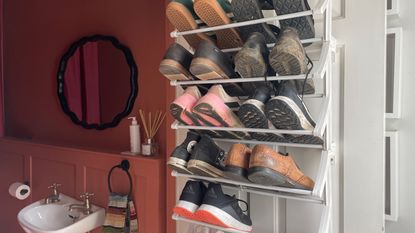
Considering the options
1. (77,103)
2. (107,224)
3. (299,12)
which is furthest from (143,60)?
(299,12)

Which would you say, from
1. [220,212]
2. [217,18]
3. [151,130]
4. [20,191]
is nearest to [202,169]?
[220,212]

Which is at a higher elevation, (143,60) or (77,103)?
(143,60)

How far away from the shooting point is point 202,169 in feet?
3.10

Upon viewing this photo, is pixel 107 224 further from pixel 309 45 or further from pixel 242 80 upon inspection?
pixel 309 45

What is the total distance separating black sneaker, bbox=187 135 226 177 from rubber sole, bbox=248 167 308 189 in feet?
0.49

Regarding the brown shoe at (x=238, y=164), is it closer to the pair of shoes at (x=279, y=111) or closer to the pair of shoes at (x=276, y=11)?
the pair of shoes at (x=279, y=111)

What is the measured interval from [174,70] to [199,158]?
0.31 meters

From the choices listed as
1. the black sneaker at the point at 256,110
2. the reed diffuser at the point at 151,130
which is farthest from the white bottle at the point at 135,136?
the black sneaker at the point at 256,110

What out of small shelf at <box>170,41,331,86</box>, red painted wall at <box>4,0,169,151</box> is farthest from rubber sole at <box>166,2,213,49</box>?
red painted wall at <box>4,0,169,151</box>

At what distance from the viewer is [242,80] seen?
0.91 m

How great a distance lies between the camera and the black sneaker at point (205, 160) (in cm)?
94

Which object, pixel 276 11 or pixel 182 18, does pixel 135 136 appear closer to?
pixel 182 18

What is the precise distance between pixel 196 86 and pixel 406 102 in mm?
746

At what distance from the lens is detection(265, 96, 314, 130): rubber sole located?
30.7 inches
